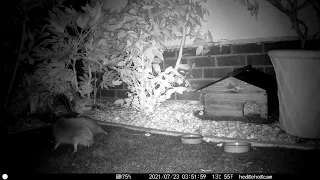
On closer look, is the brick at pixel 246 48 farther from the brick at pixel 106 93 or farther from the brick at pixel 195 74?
the brick at pixel 106 93

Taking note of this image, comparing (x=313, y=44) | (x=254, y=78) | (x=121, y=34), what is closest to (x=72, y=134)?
(x=121, y=34)

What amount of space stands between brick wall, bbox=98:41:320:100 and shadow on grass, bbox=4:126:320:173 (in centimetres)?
168

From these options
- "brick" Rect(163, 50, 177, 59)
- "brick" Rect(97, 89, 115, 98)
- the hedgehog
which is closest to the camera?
the hedgehog

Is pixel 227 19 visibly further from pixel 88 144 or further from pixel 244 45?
pixel 88 144

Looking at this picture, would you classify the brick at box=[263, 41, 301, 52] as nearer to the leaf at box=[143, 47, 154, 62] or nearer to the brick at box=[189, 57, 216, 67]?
the brick at box=[189, 57, 216, 67]

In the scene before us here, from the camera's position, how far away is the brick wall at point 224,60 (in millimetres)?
3293

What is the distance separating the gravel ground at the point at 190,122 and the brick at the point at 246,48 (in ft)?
3.21

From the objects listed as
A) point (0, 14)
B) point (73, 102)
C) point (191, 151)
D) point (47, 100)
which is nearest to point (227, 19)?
point (191, 151)

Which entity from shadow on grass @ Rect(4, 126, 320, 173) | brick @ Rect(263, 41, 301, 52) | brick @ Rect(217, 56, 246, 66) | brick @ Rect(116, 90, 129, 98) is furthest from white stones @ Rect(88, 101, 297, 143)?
brick @ Rect(263, 41, 301, 52)

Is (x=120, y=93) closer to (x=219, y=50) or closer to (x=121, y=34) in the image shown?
(x=121, y=34)

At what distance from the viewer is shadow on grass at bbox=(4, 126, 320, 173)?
1.68m

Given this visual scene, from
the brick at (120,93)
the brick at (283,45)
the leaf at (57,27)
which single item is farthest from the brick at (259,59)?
the leaf at (57,27)

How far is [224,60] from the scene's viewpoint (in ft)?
11.7

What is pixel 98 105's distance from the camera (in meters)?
3.78
